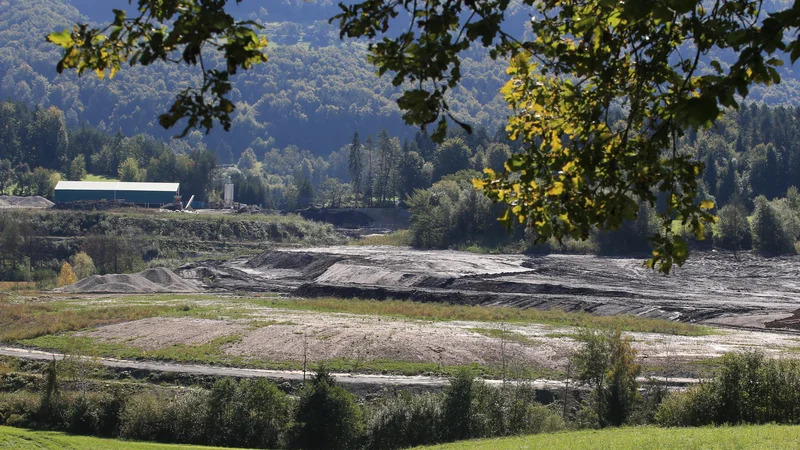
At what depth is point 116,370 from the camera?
4625 cm

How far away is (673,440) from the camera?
68.9 ft

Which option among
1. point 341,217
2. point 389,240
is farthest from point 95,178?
point 389,240

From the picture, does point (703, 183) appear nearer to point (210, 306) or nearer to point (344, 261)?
point (344, 261)

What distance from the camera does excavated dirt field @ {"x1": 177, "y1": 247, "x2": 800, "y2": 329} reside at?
2778 inches

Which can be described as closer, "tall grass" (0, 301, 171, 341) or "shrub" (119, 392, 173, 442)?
"shrub" (119, 392, 173, 442)

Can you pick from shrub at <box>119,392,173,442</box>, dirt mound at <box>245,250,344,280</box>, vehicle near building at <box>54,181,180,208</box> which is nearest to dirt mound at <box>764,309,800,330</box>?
shrub at <box>119,392,173,442</box>

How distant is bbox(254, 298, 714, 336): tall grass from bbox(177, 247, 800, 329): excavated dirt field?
11.6 feet

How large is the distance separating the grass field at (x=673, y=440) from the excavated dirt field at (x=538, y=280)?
41852 mm

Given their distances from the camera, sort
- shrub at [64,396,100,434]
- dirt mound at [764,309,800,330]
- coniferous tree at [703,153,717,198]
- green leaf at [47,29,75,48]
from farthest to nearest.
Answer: coniferous tree at [703,153,717,198] < dirt mound at [764,309,800,330] < shrub at [64,396,100,434] < green leaf at [47,29,75,48]

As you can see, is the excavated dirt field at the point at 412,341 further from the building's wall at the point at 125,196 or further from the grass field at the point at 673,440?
the building's wall at the point at 125,196

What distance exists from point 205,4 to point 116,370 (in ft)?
139

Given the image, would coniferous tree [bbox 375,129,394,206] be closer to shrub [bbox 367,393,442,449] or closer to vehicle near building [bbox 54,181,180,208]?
vehicle near building [bbox 54,181,180,208]

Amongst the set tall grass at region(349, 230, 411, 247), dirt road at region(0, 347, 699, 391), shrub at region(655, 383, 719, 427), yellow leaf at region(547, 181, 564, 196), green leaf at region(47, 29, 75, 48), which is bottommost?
dirt road at region(0, 347, 699, 391)

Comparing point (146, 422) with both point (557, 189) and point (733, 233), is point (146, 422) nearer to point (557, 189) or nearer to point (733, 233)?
point (557, 189)
